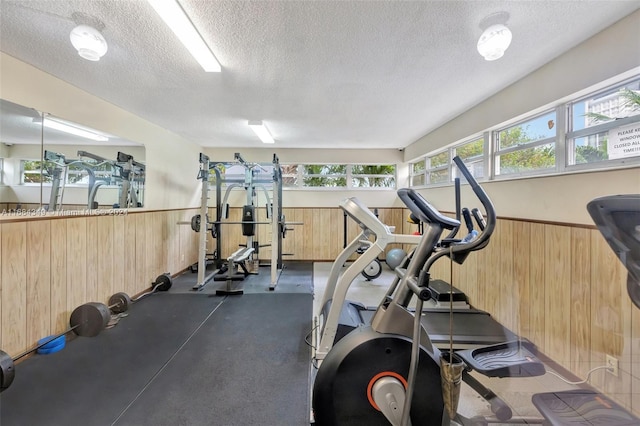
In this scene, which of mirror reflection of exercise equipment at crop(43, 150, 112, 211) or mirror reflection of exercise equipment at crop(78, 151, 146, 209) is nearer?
mirror reflection of exercise equipment at crop(43, 150, 112, 211)

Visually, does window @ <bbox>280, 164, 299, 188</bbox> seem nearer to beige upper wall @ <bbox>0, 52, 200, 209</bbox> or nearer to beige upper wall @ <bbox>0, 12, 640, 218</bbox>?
beige upper wall @ <bbox>0, 52, 200, 209</bbox>

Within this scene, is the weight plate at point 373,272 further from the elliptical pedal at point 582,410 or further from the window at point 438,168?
the elliptical pedal at point 582,410

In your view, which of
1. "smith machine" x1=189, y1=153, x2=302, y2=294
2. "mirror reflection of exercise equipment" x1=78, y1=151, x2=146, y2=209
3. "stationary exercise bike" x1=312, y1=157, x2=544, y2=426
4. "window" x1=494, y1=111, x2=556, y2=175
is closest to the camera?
"stationary exercise bike" x1=312, y1=157, x2=544, y2=426

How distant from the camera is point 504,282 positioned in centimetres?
267

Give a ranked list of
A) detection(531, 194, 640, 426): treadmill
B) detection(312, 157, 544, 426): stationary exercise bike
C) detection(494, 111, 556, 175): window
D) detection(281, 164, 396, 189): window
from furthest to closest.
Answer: detection(281, 164, 396, 189): window < detection(494, 111, 556, 175): window < detection(312, 157, 544, 426): stationary exercise bike < detection(531, 194, 640, 426): treadmill

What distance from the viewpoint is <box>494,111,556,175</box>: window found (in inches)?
91.7

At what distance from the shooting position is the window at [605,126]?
1.69m

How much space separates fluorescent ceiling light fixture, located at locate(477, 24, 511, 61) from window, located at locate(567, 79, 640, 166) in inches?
36.4

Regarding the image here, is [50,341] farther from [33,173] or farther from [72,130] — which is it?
[72,130]

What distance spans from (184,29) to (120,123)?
241 cm

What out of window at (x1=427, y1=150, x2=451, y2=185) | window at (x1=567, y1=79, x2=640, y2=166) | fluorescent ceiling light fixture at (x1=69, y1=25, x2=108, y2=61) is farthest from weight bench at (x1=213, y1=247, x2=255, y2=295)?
window at (x1=567, y1=79, x2=640, y2=166)

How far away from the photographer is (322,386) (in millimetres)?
1477

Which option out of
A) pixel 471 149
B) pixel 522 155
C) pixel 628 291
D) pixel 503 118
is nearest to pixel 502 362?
pixel 628 291

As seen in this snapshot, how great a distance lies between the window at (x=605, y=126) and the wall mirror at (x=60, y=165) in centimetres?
457
